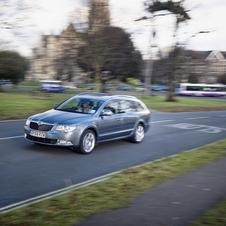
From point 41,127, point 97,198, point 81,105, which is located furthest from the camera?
point 81,105

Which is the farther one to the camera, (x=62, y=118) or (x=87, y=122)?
(x=87, y=122)

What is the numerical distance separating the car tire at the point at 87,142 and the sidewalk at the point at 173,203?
330 centimetres

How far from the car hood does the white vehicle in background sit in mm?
69560

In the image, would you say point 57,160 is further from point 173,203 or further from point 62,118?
point 173,203

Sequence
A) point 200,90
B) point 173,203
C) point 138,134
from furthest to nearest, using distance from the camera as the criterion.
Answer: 1. point 200,90
2. point 138,134
3. point 173,203

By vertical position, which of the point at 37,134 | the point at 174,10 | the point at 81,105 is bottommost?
the point at 37,134

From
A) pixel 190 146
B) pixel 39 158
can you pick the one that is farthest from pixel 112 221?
pixel 190 146

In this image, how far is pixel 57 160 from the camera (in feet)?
A: 29.7

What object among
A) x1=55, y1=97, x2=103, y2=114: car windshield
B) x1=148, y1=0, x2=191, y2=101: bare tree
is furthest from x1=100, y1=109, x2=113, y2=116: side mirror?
x1=148, y1=0, x2=191, y2=101: bare tree

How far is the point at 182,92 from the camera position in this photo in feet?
257

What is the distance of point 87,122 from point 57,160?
1.48 meters

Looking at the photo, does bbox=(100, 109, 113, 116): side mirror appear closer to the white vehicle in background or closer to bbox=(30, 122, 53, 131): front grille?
bbox=(30, 122, 53, 131): front grille

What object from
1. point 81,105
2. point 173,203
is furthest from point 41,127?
point 173,203

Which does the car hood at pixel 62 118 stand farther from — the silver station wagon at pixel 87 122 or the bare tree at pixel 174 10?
the bare tree at pixel 174 10
